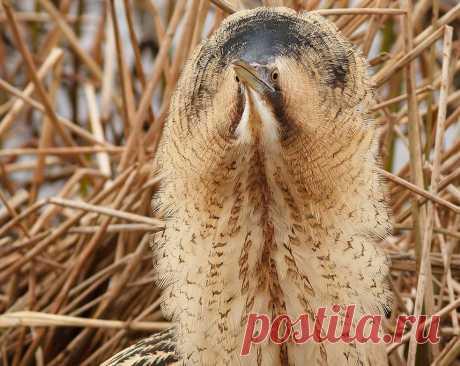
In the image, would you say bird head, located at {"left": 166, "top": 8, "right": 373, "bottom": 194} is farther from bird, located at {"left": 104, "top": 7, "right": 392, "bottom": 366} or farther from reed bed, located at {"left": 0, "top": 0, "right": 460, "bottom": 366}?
reed bed, located at {"left": 0, "top": 0, "right": 460, "bottom": 366}

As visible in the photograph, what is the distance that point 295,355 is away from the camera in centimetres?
140

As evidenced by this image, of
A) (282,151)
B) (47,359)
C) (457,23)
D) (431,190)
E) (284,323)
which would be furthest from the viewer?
(457,23)

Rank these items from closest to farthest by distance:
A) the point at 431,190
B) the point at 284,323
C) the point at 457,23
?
the point at 284,323 < the point at 431,190 < the point at 457,23

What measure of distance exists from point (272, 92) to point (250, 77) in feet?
0.12

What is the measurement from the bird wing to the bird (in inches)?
4.6

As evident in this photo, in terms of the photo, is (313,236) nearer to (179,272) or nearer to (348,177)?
(348,177)

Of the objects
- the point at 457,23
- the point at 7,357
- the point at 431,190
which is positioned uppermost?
the point at 457,23

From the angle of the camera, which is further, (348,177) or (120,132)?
(120,132)

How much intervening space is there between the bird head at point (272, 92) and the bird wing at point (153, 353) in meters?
0.38

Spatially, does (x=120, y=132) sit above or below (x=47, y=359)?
above

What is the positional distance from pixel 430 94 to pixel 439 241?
11.3 inches

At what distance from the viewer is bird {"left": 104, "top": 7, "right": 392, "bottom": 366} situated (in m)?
1.24

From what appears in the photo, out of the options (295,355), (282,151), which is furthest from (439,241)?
(282,151)

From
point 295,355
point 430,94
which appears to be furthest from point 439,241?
point 295,355
